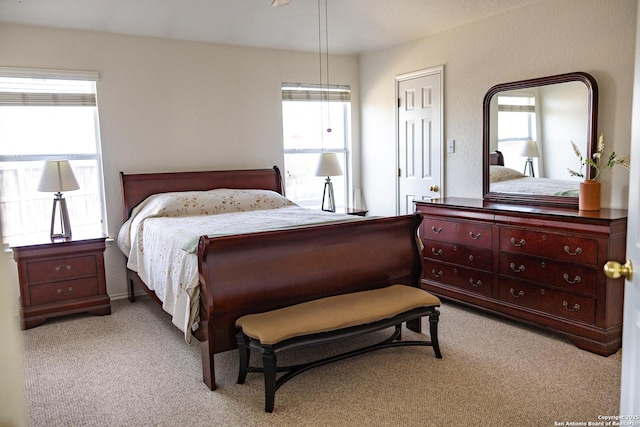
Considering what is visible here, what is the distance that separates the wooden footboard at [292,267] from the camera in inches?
107

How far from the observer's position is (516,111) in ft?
13.3

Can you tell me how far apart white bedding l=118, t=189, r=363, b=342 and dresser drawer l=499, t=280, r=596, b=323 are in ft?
4.05

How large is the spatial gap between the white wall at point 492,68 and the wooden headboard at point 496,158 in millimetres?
182

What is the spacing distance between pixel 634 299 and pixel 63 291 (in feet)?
12.9

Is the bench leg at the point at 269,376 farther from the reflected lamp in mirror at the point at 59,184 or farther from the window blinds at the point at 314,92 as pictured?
the window blinds at the point at 314,92

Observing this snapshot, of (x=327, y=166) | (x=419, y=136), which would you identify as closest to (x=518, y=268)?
(x=419, y=136)

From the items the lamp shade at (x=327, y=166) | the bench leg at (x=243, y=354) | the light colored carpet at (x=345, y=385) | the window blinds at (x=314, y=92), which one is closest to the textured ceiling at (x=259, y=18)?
the window blinds at (x=314, y=92)

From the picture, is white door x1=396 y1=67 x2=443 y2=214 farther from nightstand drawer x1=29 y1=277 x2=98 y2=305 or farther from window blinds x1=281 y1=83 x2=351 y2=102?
nightstand drawer x1=29 y1=277 x2=98 y2=305

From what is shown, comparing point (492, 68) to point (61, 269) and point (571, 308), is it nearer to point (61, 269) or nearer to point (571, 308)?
point (571, 308)

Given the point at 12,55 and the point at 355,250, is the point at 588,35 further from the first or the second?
the point at 12,55

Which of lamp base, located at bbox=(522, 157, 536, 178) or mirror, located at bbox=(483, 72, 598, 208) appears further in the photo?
lamp base, located at bbox=(522, 157, 536, 178)

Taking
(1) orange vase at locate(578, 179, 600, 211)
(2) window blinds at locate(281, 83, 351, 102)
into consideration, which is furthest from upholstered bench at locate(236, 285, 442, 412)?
(2) window blinds at locate(281, 83, 351, 102)

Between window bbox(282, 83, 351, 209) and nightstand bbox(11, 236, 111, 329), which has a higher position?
window bbox(282, 83, 351, 209)

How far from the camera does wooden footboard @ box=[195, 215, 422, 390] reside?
2721 millimetres
